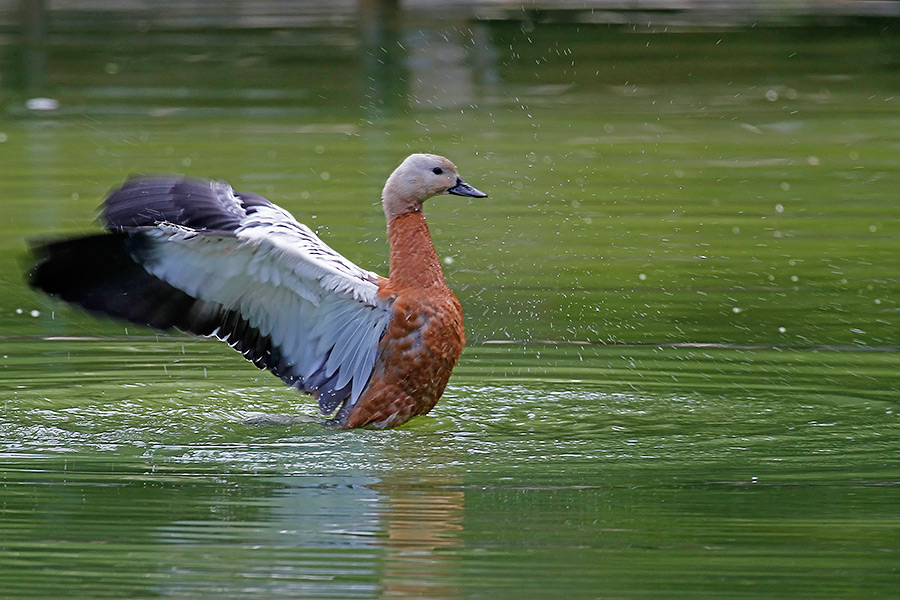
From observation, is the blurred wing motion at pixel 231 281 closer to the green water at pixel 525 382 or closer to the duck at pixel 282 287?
the duck at pixel 282 287

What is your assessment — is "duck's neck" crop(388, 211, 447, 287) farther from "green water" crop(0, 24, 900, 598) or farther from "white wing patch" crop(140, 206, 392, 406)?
"green water" crop(0, 24, 900, 598)

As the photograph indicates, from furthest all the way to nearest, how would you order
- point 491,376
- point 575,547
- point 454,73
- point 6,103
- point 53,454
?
point 454,73 < point 6,103 < point 491,376 < point 53,454 < point 575,547

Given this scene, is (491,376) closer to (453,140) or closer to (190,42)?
(453,140)

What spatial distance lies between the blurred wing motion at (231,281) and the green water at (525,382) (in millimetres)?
269

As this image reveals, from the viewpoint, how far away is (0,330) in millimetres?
7328

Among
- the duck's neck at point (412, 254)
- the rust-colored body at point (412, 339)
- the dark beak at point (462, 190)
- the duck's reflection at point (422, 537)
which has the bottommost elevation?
the duck's reflection at point (422, 537)

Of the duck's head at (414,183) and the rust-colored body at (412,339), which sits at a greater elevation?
the duck's head at (414,183)

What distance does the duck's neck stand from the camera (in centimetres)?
593

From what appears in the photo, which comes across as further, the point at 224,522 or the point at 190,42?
the point at 190,42

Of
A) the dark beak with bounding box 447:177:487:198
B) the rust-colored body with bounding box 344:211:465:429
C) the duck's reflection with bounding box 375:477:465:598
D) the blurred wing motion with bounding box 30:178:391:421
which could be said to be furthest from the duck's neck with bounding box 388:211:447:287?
the duck's reflection with bounding box 375:477:465:598

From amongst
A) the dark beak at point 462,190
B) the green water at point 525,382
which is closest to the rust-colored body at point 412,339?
the green water at point 525,382

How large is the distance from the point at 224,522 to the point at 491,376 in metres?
2.26

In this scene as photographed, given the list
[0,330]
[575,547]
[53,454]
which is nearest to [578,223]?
[0,330]

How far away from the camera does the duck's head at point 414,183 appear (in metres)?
6.02
